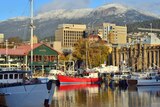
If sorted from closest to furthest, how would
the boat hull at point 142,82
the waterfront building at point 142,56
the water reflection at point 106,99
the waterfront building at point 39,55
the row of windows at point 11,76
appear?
the row of windows at point 11,76 → the water reflection at point 106,99 → the boat hull at point 142,82 → the waterfront building at point 39,55 → the waterfront building at point 142,56

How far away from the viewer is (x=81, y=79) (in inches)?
4700

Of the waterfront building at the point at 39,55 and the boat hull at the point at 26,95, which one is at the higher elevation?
the waterfront building at the point at 39,55

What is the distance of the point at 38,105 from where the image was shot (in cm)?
5591

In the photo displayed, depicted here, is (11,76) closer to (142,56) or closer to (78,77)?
(78,77)

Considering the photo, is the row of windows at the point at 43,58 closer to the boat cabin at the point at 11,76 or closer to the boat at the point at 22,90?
the boat cabin at the point at 11,76

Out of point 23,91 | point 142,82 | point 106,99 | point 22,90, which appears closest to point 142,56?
point 142,82

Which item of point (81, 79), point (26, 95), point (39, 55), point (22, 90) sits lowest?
point (81, 79)

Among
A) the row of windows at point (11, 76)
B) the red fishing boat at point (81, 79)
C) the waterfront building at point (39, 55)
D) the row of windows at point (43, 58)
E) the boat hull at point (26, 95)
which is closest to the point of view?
the boat hull at point (26, 95)

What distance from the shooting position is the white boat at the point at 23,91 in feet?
179

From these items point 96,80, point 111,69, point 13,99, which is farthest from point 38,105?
point 111,69

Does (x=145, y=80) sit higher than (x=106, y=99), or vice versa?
(x=145, y=80)

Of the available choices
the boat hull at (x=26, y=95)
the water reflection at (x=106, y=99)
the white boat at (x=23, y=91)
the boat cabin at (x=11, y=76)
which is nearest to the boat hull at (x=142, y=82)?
the water reflection at (x=106, y=99)

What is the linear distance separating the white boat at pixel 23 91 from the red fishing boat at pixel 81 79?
58720mm

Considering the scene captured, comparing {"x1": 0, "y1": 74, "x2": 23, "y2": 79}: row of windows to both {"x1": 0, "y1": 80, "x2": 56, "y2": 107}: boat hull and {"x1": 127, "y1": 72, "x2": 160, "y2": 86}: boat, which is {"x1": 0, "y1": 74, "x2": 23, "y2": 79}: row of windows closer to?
{"x1": 0, "y1": 80, "x2": 56, "y2": 107}: boat hull
